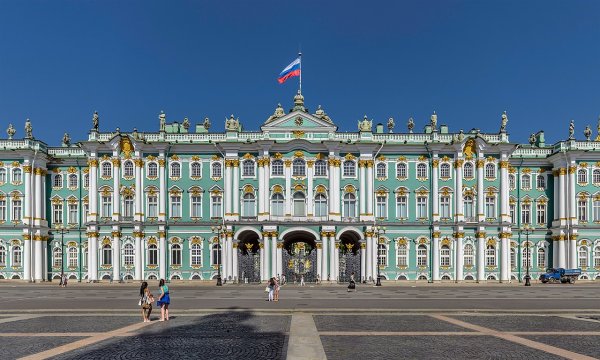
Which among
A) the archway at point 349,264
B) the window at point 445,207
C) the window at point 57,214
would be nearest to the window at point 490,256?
the window at point 445,207

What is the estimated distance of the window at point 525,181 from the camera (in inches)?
2677

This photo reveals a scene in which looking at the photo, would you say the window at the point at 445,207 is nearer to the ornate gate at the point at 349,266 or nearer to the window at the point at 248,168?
the ornate gate at the point at 349,266

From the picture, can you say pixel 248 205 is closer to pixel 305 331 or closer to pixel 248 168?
pixel 248 168

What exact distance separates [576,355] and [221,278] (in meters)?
49.4

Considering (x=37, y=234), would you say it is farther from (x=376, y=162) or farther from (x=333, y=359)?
(x=333, y=359)

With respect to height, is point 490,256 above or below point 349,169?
below

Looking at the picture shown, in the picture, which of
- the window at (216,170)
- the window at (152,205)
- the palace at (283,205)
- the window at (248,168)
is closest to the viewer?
the palace at (283,205)

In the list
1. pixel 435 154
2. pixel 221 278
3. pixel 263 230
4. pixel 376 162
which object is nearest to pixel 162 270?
pixel 221 278

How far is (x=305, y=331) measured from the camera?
20266 mm

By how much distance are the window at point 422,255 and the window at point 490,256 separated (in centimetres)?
771

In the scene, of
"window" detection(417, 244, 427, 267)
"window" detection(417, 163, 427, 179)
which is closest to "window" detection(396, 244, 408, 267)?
"window" detection(417, 244, 427, 267)

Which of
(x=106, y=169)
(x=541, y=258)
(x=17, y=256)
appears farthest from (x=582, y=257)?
(x=17, y=256)

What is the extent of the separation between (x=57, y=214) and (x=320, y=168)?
114 feet

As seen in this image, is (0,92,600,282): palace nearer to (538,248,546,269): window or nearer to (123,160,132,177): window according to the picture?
(123,160,132,177): window
